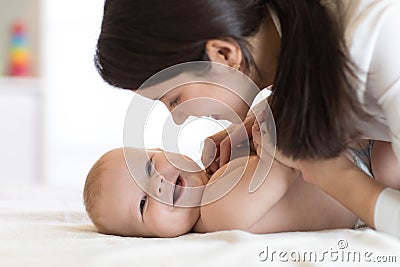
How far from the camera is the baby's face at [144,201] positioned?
118cm

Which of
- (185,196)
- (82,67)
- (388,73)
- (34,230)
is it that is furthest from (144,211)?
(82,67)

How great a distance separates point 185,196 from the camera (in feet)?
3.96

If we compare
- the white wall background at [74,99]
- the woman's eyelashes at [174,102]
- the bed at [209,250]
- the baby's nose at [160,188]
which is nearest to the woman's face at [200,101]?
the woman's eyelashes at [174,102]

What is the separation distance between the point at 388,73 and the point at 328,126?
113 millimetres

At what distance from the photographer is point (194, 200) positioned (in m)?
1.21

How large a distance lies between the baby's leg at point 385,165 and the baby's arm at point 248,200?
0.55 ft

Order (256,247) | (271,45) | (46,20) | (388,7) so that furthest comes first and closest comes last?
(46,20) < (271,45) < (388,7) < (256,247)

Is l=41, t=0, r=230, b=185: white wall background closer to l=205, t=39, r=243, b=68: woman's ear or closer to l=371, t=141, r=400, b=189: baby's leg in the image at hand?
l=371, t=141, r=400, b=189: baby's leg

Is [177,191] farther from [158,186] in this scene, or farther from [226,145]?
[226,145]

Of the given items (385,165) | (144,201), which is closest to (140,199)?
(144,201)

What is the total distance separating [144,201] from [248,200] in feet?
0.64

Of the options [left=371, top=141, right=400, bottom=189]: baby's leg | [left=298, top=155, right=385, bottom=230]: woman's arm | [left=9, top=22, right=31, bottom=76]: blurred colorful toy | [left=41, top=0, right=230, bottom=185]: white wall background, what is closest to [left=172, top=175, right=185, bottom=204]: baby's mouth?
[left=298, top=155, right=385, bottom=230]: woman's arm

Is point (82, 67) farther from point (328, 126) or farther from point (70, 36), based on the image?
point (328, 126)

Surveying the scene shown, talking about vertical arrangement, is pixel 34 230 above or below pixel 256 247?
below
